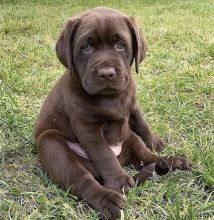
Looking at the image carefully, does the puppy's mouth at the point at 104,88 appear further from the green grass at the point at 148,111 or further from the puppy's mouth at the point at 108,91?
the green grass at the point at 148,111

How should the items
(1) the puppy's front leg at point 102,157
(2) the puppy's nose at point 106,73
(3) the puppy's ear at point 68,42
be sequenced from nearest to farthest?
(2) the puppy's nose at point 106,73 → (1) the puppy's front leg at point 102,157 → (3) the puppy's ear at point 68,42

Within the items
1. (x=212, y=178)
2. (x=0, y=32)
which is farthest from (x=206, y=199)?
(x=0, y=32)

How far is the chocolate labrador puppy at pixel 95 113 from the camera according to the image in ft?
11.5

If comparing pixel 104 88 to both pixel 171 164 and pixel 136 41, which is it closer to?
pixel 136 41

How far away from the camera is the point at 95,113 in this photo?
3.67 meters

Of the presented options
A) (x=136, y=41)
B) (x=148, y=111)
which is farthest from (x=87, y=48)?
(x=148, y=111)

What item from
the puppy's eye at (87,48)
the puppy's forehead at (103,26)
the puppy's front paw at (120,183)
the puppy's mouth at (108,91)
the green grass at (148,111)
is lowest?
the green grass at (148,111)

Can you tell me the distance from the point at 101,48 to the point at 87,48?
4.1 inches

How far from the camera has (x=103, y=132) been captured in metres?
3.80

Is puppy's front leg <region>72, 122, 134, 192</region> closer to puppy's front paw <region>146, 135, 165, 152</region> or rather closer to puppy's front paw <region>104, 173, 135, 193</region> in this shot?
puppy's front paw <region>104, 173, 135, 193</region>

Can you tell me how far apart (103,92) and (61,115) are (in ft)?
1.53

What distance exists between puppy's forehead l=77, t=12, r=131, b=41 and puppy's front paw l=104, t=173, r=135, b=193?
99cm

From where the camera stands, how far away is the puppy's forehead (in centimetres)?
359

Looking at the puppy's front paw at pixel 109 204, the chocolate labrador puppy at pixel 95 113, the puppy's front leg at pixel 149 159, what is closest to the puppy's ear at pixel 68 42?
the chocolate labrador puppy at pixel 95 113
